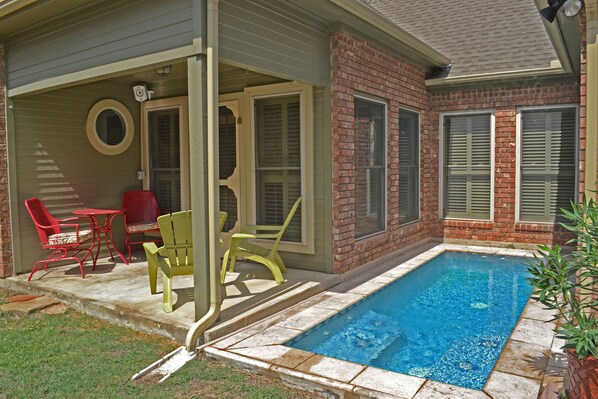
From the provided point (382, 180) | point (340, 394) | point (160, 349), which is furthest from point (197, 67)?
point (382, 180)

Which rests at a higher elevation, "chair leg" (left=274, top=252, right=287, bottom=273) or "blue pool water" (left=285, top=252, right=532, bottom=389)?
"chair leg" (left=274, top=252, right=287, bottom=273)

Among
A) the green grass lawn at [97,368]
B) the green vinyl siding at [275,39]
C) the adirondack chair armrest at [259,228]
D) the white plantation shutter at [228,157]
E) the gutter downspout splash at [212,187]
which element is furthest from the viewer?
the white plantation shutter at [228,157]

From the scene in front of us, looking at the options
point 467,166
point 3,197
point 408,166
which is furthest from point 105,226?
point 467,166

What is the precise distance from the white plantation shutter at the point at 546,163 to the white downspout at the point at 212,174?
5.95 metres

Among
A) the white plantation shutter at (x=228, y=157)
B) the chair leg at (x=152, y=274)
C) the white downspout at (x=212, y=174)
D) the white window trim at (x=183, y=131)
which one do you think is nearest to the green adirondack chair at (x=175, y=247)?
the chair leg at (x=152, y=274)

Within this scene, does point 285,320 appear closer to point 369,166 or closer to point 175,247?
point 175,247

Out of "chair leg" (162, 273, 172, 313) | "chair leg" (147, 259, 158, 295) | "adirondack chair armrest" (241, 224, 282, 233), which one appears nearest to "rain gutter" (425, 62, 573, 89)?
"adirondack chair armrest" (241, 224, 282, 233)

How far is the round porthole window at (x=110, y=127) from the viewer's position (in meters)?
6.42

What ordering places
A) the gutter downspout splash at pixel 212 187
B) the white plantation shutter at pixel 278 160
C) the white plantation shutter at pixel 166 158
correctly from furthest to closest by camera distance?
the white plantation shutter at pixel 166 158 < the white plantation shutter at pixel 278 160 < the gutter downspout splash at pixel 212 187

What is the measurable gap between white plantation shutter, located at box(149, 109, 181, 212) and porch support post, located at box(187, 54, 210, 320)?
3.39 metres

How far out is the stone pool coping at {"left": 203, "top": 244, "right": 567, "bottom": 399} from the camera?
289 cm

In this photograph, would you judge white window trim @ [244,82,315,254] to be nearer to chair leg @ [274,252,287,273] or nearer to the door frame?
chair leg @ [274,252,287,273]

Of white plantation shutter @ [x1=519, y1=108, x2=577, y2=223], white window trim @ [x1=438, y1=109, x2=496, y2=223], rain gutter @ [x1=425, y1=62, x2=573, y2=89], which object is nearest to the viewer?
rain gutter @ [x1=425, y1=62, x2=573, y2=89]

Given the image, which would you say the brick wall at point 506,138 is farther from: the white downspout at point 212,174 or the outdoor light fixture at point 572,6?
the white downspout at point 212,174
